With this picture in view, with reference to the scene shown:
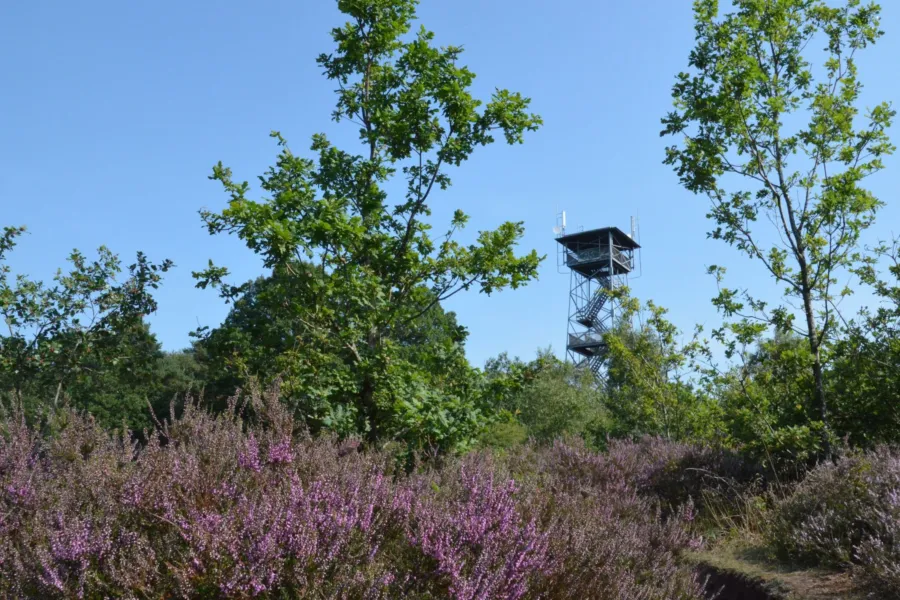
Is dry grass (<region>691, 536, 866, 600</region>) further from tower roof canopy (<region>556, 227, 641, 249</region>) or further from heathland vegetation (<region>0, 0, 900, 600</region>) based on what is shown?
tower roof canopy (<region>556, 227, 641, 249</region>)

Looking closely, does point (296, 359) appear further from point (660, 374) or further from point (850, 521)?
point (660, 374)

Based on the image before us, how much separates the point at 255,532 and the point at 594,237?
57036 millimetres

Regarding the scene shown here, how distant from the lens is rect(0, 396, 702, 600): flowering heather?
8.30ft

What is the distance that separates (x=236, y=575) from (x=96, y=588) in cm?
57

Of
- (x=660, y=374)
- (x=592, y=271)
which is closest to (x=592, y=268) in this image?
(x=592, y=271)

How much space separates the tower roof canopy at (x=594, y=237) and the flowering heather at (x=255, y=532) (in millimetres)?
53841

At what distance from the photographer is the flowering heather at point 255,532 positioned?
2531mm

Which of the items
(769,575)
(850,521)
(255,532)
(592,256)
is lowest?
(769,575)

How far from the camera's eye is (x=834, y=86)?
9586 millimetres

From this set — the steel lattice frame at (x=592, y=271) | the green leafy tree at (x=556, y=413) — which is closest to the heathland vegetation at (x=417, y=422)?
the green leafy tree at (x=556, y=413)

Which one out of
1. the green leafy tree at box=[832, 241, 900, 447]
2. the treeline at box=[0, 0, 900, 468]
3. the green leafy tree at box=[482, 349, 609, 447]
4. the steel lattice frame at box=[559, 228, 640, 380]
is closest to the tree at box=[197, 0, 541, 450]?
the treeline at box=[0, 0, 900, 468]

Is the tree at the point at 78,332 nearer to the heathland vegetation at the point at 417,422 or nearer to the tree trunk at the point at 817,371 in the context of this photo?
the heathland vegetation at the point at 417,422

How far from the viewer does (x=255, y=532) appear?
2594mm

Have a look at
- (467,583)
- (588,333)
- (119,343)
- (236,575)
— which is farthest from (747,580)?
(588,333)
